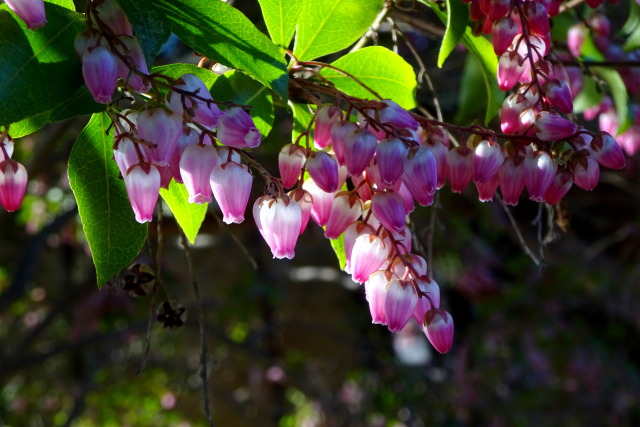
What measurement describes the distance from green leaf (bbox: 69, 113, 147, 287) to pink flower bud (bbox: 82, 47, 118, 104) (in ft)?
0.44

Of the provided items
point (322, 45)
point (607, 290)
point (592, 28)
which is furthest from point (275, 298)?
point (322, 45)

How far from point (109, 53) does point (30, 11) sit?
63 millimetres

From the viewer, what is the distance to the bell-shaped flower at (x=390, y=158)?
2.22 feet

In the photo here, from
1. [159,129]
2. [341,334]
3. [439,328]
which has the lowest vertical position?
[341,334]

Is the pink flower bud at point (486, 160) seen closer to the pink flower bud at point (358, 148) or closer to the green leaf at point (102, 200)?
the pink flower bud at point (358, 148)

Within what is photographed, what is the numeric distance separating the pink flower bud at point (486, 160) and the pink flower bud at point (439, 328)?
5.1 inches

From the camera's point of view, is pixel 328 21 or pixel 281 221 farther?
pixel 328 21

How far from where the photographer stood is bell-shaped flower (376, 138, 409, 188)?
0.68 m

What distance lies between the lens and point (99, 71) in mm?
610

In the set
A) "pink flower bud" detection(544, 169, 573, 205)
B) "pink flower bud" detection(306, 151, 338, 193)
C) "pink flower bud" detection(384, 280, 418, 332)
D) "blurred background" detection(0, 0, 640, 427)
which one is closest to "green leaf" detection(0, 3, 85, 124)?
"pink flower bud" detection(306, 151, 338, 193)

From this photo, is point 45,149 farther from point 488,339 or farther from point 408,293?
point 488,339

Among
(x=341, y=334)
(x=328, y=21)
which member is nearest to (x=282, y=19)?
(x=328, y=21)

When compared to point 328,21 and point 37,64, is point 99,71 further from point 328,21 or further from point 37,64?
point 328,21

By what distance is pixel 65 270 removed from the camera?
3.82m
